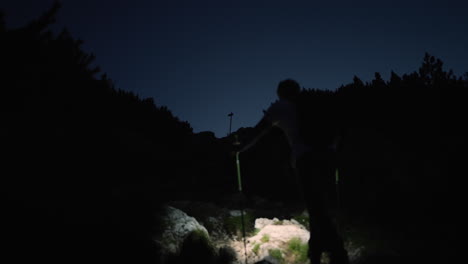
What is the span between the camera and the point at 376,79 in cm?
1227

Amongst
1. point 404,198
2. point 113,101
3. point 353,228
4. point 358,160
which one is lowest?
point 353,228

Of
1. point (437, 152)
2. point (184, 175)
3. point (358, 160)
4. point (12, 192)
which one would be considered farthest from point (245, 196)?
point (12, 192)

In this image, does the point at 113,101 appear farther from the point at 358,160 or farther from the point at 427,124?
the point at 427,124

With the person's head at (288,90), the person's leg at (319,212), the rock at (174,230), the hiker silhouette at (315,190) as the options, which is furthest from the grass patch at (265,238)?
the person's head at (288,90)

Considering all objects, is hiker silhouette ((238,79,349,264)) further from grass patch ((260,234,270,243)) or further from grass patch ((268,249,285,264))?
grass patch ((260,234,270,243))

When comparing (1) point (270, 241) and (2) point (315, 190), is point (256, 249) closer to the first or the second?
(1) point (270, 241)

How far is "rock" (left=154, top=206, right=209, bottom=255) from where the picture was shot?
4.30 metres

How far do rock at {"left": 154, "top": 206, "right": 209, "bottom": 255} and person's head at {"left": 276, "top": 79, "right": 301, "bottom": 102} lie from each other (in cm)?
316

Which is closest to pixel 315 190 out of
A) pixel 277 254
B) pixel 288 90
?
pixel 288 90

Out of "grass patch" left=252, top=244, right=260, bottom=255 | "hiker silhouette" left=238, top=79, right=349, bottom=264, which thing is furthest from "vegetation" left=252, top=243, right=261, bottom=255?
"hiker silhouette" left=238, top=79, right=349, bottom=264

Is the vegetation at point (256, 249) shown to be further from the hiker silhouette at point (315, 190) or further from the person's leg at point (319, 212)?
the person's leg at point (319, 212)

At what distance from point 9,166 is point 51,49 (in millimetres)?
6334

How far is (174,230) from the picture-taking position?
4.67m

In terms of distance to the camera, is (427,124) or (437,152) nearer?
(437,152)
